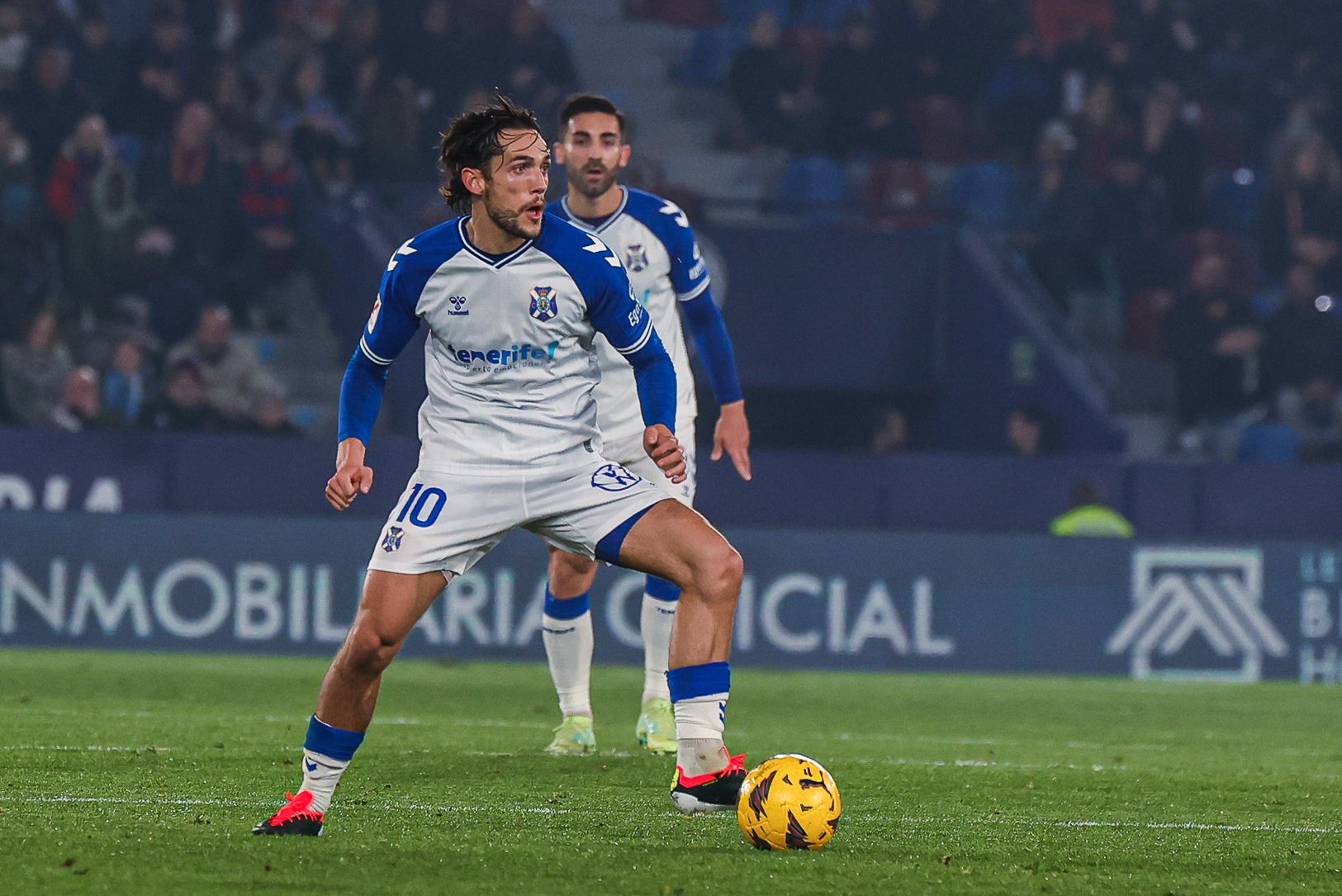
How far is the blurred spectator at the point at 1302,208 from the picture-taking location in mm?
17984

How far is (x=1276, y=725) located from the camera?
9.98 metres

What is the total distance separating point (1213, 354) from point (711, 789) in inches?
480

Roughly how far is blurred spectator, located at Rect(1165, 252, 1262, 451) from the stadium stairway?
398cm

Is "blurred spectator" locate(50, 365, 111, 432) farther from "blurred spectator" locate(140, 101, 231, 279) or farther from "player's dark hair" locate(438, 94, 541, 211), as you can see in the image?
"player's dark hair" locate(438, 94, 541, 211)

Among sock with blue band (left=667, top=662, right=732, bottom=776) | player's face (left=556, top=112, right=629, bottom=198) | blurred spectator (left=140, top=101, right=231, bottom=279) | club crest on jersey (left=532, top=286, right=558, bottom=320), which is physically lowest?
sock with blue band (left=667, top=662, right=732, bottom=776)

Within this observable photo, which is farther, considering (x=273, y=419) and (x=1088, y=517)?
(x=273, y=419)

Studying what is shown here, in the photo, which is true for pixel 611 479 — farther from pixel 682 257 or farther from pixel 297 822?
pixel 682 257

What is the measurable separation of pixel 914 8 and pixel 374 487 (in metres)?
Answer: 7.91

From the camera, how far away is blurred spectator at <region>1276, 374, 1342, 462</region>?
15.9 m

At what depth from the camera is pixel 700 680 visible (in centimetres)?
544

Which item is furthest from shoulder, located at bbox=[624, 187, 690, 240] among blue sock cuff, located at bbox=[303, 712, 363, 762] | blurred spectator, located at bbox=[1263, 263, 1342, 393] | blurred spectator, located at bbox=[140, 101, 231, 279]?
blurred spectator, located at bbox=[1263, 263, 1342, 393]

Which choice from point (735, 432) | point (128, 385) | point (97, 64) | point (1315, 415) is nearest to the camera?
point (735, 432)

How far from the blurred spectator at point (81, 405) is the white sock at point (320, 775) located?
9.52m

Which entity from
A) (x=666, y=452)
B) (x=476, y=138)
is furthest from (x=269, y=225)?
(x=666, y=452)
